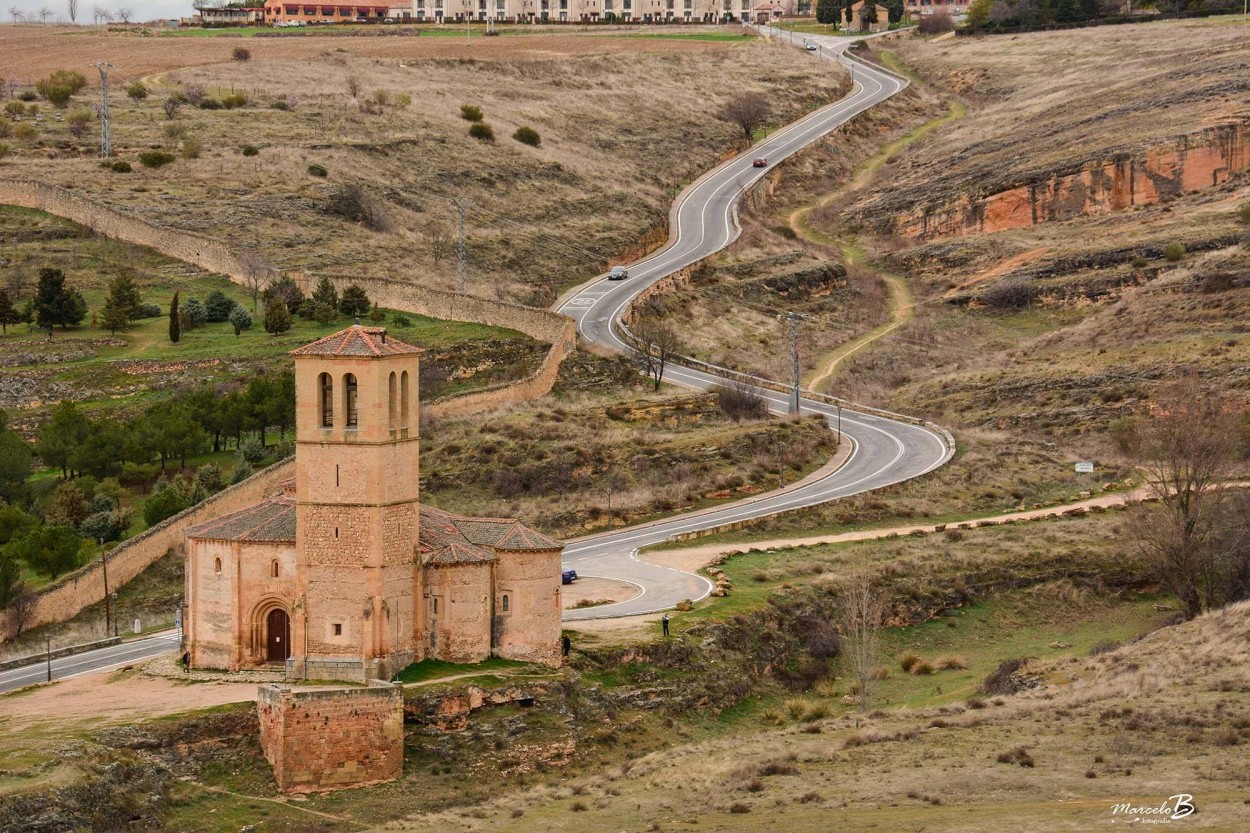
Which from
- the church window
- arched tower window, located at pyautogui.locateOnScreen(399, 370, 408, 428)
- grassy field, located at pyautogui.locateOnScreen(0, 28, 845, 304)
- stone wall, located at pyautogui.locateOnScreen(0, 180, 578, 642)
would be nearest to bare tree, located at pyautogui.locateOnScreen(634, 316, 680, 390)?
stone wall, located at pyautogui.locateOnScreen(0, 180, 578, 642)

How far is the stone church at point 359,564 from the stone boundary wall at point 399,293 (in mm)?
25106

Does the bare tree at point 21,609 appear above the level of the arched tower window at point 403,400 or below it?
below

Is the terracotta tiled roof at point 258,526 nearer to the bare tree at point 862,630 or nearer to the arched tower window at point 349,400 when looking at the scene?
the arched tower window at point 349,400

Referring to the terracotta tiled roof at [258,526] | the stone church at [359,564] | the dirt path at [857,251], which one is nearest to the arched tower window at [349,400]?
the stone church at [359,564]

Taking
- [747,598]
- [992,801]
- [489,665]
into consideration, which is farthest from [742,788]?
[747,598]

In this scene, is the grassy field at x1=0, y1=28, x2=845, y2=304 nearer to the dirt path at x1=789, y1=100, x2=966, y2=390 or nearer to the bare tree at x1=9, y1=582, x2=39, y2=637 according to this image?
the dirt path at x1=789, y1=100, x2=966, y2=390

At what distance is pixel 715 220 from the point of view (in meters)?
115

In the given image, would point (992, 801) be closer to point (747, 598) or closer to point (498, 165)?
point (747, 598)

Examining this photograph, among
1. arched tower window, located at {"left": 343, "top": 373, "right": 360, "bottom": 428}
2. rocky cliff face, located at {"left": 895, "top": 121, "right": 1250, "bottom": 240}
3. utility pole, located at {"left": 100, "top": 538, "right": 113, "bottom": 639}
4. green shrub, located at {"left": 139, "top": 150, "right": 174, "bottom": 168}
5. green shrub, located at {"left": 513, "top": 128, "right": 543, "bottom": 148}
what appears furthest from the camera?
green shrub, located at {"left": 513, "top": 128, "right": 543, "bottom": 148}

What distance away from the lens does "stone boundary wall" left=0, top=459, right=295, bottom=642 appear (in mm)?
57941

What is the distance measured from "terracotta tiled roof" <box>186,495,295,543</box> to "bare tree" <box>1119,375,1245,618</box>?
24832mm

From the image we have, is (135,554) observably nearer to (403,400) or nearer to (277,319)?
(403,400)

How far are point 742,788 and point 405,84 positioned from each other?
98142mm

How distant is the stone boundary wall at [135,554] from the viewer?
57.9 m
